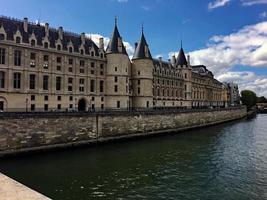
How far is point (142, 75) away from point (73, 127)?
1079 inches

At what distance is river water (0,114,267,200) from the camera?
59.1ft

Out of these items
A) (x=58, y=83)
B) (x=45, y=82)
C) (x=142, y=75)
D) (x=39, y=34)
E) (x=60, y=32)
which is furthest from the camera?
(x=142, y=75)

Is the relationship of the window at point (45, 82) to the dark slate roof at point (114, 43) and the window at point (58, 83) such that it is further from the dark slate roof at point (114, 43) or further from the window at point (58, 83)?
the dark slate roof at point (114, 43)

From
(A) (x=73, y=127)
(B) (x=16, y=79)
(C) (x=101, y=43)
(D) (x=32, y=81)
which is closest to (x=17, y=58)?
(B) (x=16, y=79)

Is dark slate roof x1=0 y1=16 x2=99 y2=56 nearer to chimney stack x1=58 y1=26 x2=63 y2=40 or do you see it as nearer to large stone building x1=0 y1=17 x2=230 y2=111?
large stone building x1=0 y1=17 x2=230 y2=111

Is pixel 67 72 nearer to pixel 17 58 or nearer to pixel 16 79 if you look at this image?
pixel 17 58

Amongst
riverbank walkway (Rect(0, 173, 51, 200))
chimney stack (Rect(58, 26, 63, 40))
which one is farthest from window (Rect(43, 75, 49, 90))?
riverbank walkway (Rect(0, 173, 51, 200))

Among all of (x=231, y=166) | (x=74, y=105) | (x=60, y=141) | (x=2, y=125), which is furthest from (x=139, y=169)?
(x=74, y=105)

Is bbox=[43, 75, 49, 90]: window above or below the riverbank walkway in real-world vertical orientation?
above

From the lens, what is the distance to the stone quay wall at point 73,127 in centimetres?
2868

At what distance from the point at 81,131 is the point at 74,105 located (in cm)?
1307

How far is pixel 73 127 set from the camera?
114 ft

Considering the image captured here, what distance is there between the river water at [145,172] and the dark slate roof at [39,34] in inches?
810

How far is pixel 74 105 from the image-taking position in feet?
157
